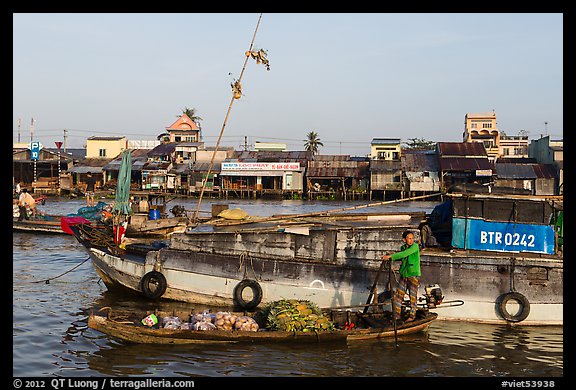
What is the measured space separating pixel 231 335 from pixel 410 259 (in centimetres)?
371

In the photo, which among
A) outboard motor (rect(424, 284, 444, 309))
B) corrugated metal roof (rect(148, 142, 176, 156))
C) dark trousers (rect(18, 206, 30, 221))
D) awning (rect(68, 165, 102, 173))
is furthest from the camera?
corrugated metal roof (rect(148, 142, 176, 156))

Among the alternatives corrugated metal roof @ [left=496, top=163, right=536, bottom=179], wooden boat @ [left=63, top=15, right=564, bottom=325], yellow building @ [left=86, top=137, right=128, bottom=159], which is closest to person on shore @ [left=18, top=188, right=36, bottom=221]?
wooden boat @ [left=63, top=15, right=564, bottom=325]

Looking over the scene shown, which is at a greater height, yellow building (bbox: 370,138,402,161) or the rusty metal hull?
yellow building (bbox: 370,138,402,161)

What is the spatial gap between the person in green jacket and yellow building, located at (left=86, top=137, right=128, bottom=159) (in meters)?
59.0

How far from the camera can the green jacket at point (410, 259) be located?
10820mm

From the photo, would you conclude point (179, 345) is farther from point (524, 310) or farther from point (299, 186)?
point (299, 186)

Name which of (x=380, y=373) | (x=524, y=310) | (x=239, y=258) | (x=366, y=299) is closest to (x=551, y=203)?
(x=524, y=310)

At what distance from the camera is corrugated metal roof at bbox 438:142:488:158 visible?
176ft

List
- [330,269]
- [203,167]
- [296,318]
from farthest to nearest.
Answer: [203,167], [330,269], [296,318]

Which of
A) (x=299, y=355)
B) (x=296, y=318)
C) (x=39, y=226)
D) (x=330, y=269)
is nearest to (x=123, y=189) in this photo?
(x=330, y=269)

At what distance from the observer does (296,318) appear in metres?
11.0

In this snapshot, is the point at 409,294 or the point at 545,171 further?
the point at 545,171

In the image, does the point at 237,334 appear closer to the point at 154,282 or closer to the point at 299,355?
the point at 299,355

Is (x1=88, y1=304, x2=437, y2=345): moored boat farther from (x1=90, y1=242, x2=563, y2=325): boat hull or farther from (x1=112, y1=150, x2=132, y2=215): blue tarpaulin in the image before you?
(x1=112, y1=150, x2=132, y2=215): blue tarpaulin
